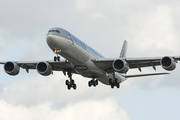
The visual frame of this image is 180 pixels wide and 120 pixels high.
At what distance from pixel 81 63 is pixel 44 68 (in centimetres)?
599

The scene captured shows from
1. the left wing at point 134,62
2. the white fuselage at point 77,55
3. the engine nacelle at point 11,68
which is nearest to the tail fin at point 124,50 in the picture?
the white fuselage at point 77,55

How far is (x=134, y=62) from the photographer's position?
162ft

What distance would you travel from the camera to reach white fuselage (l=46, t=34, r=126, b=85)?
4297 centimetres

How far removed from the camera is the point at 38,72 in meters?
50.1

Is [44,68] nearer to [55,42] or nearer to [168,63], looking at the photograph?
[55,42]

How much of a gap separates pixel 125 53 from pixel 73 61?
22664mm

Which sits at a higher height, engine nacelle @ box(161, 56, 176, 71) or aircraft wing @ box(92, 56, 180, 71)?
aircraft wing @ box(92, 56, 180, 71)

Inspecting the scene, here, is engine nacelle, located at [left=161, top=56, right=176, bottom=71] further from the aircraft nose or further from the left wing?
the aircraft nose

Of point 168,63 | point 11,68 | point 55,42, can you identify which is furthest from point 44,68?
point 168,63

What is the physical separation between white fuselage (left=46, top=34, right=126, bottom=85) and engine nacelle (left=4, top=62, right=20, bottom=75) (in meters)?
8.63

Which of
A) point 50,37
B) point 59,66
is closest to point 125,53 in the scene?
point 59,66

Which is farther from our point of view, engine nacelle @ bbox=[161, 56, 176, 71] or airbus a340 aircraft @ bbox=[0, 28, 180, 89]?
engine nacelle @ bbox=[161, 56, 176, 71]

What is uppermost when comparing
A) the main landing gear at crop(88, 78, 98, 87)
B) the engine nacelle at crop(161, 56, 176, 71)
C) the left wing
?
the left wing

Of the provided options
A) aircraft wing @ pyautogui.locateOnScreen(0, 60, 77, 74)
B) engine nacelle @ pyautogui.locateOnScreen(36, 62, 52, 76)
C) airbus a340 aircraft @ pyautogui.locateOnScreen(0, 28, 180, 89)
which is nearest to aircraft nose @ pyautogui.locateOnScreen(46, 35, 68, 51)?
airbus a340 aircraft @ pyautogui.locateOnScreen(0, 28, 180, 89)
